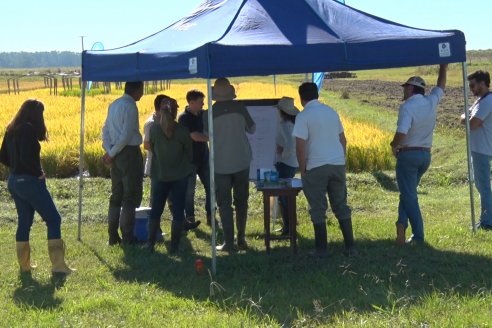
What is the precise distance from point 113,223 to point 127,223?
22 centimetres

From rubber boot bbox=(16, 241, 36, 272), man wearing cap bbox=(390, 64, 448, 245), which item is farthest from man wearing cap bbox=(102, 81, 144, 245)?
man wearing cap bbox=(390, 64, 448, 245)

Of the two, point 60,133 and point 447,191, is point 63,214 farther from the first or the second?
point 60,133

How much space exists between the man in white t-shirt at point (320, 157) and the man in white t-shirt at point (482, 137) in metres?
1.97

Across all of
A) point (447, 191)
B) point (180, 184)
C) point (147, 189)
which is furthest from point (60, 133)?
point (180, 184)

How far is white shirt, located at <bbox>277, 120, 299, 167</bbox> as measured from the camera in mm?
8969

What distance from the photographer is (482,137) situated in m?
8.73

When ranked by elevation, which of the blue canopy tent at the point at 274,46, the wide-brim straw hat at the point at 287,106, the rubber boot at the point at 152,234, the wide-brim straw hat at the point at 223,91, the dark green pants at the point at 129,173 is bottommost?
the rubber boot at the point at 152,234

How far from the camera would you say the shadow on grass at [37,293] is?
20.7 ft

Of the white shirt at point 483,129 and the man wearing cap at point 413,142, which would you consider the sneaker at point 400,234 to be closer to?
the man wearing cap at point 413,142

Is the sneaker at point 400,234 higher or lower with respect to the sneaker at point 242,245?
higher

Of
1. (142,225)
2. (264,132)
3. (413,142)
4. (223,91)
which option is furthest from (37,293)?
(413,142)

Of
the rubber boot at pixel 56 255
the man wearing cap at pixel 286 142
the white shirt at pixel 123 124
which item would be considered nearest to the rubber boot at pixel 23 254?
the rubber boot at pixel 56 255

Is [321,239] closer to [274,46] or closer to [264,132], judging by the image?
[274,46]

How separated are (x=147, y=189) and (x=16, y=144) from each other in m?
5.35
